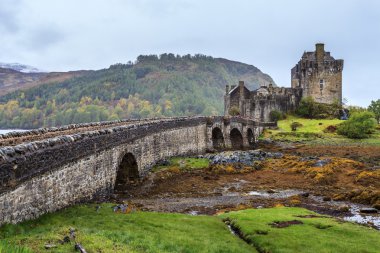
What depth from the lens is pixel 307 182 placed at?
3775 centimetres

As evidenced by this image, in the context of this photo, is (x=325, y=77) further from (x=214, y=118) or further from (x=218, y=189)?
(x=218, y=189)

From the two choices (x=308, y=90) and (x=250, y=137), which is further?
(x=308, y=90)

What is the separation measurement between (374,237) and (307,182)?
1981 cm

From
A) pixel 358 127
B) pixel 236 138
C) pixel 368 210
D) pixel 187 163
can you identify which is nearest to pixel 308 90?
pixel 358 127

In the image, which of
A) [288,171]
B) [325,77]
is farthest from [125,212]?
[325,77]

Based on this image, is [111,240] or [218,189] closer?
[111,240]

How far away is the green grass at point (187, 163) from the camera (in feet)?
135

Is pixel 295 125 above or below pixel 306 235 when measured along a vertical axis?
above

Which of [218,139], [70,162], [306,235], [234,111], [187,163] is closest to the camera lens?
[306,235]

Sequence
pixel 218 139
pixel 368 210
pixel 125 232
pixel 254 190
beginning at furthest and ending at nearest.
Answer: pixel 218 139 < pixel 254 190 < pixel 368 210 < pixel 125 232

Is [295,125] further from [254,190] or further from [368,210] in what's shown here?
[368,210]

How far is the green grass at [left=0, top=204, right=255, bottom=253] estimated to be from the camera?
13.5 metres

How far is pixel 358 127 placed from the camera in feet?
251

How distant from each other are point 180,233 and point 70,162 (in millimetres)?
6323
